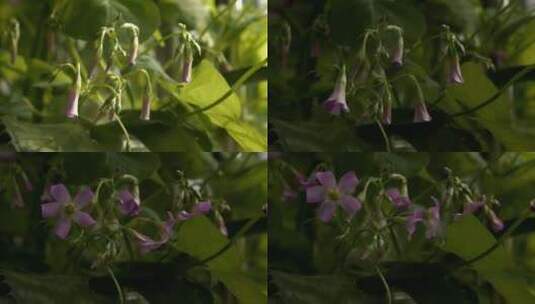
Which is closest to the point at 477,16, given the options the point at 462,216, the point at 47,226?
the point at 462,216

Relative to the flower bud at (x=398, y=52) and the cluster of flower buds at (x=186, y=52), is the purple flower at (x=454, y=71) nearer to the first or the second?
the flower bud at (x=398, y=52)

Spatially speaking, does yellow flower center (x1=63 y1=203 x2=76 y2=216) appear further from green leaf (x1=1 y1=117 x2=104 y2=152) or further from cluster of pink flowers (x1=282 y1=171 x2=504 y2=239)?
cluster of pink flowers (x1=282 y1=171 x2=504 y2=239)

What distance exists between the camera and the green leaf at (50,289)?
114 centimetres

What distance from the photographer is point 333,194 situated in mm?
1232

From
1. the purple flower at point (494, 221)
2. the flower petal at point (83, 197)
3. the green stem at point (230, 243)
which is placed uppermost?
the flower petal at point (83, 197)

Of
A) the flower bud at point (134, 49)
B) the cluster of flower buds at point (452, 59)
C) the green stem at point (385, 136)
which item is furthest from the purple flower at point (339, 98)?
the flower bud at point (134, 49)

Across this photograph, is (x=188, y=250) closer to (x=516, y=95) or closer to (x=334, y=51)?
(x=334, y=51)

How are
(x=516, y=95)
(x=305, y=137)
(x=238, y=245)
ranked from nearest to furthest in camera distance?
(x=305, y=137), (x=238, y=245), (x=516, y=95)

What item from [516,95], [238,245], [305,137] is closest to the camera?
[305,137]

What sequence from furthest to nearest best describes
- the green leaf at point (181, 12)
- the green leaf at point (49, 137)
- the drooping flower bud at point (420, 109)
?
1. the green leaf at point (181, 12)
2. the drooping flower bud at point (420, 109)
3. the green leaf at point (49, 137)

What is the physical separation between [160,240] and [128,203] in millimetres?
84

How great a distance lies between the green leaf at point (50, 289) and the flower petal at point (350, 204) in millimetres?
358

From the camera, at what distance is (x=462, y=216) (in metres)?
1.25

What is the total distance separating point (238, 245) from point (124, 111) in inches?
11.4
